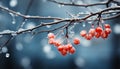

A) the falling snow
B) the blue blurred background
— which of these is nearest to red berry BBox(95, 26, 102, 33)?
the blue blurred background

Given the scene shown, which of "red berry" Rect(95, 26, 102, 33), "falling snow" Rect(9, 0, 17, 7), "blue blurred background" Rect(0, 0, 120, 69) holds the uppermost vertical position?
"red berry" Rect(95, 26, 102, 33)

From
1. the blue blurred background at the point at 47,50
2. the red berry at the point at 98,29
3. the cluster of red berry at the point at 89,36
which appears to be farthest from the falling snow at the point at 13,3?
the red berry at the point at 98,29

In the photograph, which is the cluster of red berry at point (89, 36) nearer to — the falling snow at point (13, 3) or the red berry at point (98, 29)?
the red berry at point (98, 29)

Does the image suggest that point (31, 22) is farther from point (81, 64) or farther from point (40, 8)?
point (81, 64)

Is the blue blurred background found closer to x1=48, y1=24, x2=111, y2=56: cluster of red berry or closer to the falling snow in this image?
the falling snow

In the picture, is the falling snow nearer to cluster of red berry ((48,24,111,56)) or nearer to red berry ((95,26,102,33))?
cluster of red berry ((48,24,111,56))

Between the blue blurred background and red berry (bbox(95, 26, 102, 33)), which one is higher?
red berry (bbox(95, 26, 102, 33))

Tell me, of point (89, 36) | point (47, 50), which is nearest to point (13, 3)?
point (47, 50)

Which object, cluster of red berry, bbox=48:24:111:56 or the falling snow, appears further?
the falling snow

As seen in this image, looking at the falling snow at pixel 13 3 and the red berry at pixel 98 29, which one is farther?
the falling snow at pixel 13 3

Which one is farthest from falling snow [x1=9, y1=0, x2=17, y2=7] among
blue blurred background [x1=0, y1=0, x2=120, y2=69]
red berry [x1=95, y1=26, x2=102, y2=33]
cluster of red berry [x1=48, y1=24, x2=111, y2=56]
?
red berry [x1=95, y1=26, x2=102, y2=33]
